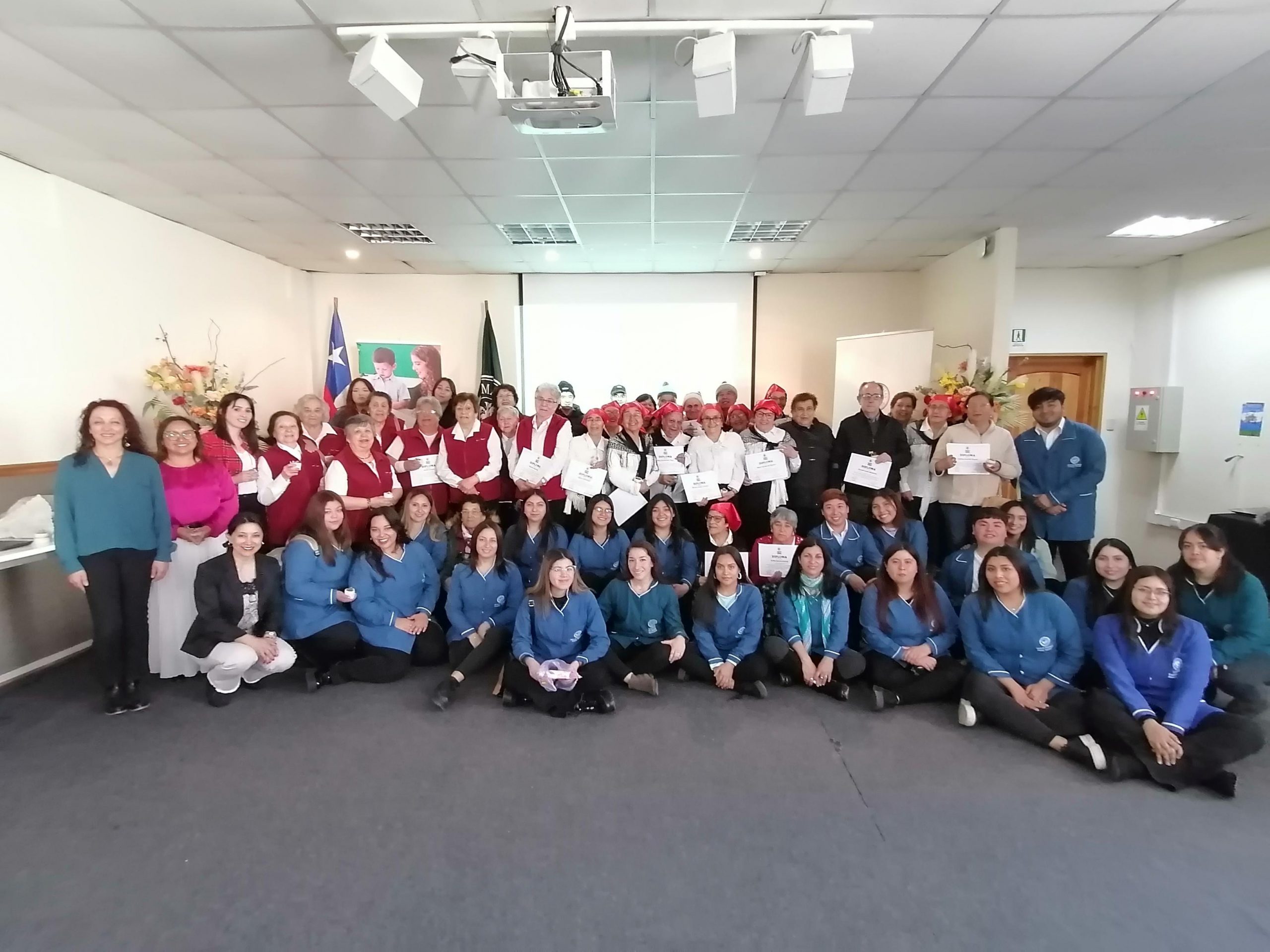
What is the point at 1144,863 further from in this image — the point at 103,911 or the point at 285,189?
the point at 285,189

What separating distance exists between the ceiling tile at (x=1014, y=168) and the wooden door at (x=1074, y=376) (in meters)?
3.37

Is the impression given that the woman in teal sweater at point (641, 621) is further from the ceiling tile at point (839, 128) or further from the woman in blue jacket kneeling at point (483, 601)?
the ceiling tile at point (839, 128)

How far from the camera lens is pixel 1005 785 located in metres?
→ 2.66

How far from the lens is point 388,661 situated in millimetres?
3633

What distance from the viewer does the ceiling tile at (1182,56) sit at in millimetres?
2621

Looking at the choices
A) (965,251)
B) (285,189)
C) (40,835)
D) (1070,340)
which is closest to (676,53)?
(285,189)

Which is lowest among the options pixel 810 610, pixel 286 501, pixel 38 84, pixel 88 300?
pixel 810 610

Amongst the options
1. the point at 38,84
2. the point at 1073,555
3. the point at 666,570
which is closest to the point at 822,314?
the point at 1073,555

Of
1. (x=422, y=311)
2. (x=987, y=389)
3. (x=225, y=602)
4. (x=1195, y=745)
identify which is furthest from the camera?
(x=422, y=311)

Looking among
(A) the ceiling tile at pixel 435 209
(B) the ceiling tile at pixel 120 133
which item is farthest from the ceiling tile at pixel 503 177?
(B) the ceiling tile at pixel 120 133

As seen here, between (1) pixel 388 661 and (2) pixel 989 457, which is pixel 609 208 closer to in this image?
(2) pixel 989 457

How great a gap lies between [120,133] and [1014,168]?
571 cm

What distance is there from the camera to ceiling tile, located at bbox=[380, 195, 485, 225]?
486 centimetres

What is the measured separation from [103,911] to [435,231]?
5.28m
